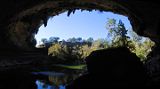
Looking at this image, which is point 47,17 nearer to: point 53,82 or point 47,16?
point 47,16

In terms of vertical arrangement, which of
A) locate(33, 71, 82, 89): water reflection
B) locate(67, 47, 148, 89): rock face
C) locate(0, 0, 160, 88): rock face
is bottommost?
locate(33, 71, 82, 89): water reflection

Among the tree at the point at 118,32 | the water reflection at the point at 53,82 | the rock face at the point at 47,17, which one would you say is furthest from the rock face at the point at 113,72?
the tree at the point at 118,32

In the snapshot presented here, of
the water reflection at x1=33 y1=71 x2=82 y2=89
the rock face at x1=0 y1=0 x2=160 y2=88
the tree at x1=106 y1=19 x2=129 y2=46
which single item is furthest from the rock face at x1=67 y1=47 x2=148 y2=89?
the tree at x1=106 y1=19 x2=129 y2=46

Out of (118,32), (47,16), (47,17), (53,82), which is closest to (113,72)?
(53,82)

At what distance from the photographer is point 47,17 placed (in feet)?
105

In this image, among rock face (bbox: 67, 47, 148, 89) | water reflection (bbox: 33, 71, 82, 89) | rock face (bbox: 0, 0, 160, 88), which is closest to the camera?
rock face (bbox: 67, 47, 148, 89)

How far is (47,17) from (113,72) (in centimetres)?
2169

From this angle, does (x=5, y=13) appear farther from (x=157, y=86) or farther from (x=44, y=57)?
Answer: (x=157, y=86)

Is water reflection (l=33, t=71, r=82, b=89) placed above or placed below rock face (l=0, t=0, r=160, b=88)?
below

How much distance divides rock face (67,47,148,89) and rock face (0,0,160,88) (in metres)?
4.07

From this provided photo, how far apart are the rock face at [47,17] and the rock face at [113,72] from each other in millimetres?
4068

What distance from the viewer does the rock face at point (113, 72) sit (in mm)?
11203

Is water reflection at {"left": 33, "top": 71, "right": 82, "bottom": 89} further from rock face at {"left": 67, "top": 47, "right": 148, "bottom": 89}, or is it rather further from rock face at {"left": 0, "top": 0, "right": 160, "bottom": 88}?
rock face at {"left": 0, "top": 0, "right": 160, "bottom": 88}

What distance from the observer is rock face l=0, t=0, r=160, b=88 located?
20.1 meters
